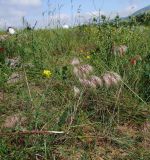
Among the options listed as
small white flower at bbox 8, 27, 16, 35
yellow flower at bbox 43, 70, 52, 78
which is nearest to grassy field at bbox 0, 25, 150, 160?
yellow flower at bbox 43, 70, 52, 78

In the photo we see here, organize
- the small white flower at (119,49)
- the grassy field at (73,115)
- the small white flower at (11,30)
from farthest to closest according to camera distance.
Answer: the small white flower at (11,30)
the small white flower at (119,49)
the grassy field at (73,115)

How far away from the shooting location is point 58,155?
261cm

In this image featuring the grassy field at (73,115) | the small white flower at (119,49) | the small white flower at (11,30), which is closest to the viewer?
the grassy field at (73,115)

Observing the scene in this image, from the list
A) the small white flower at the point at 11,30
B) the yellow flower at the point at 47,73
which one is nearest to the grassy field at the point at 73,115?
the yellow flower at the point at 47,73

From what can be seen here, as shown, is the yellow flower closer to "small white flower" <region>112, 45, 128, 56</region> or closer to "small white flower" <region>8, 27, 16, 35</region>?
"small white flower" <region>112, 45, 128, 56</region>

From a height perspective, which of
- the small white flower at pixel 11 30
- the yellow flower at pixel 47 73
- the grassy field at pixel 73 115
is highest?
the small white flower at pixel 11 30

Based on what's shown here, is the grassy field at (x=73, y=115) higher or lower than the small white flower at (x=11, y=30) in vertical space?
lower

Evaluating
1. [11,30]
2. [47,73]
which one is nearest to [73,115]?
[47,73]

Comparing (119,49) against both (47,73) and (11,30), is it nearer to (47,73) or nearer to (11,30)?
(47,73)

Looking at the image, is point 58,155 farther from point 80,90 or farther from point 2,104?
point 2,104

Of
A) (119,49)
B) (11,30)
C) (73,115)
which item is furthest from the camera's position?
(11,30)

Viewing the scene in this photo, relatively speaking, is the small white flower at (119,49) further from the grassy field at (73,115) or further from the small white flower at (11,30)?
the small white flower at (11,30)

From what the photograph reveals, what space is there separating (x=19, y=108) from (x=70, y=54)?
7.80ft

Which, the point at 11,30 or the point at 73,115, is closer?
the point at 73,115
